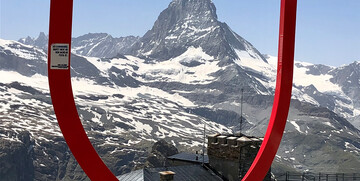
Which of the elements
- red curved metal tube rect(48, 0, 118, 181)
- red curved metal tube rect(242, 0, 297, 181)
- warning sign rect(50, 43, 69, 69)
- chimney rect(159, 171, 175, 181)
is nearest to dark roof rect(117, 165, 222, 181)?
chimney rect(159, 171, 175, 181)

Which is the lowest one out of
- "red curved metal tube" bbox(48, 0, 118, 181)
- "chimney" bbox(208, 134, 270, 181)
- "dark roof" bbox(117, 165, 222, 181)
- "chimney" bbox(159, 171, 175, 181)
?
"dark roof" bbox(117, 165, 222, 181)

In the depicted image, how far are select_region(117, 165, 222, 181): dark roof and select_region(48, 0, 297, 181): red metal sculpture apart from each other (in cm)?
2662

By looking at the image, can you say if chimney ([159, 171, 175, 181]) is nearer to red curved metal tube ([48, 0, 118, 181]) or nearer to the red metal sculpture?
the red metal sculpture

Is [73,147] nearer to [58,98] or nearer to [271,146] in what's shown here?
[58,98]

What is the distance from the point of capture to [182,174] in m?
43.7

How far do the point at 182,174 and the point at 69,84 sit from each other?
30.4 meters

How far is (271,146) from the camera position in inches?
665

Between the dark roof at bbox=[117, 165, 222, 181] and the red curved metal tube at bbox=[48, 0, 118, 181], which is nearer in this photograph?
the red curved metal tube at bbox=[48, 0, 118, 181]

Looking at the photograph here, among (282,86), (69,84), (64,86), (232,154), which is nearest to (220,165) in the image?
(232,154)

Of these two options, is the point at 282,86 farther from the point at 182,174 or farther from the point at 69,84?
the point at 182,174

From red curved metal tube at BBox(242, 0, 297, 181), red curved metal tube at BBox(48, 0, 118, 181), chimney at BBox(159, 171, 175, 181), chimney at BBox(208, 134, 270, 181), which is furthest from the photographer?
chimney at BBox(208, 134, 270, 181)

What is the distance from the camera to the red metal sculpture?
14.1m

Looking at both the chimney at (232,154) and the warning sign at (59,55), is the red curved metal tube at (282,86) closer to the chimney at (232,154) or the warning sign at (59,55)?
the warning sign at (59,55)

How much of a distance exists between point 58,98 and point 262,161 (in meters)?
6.87
